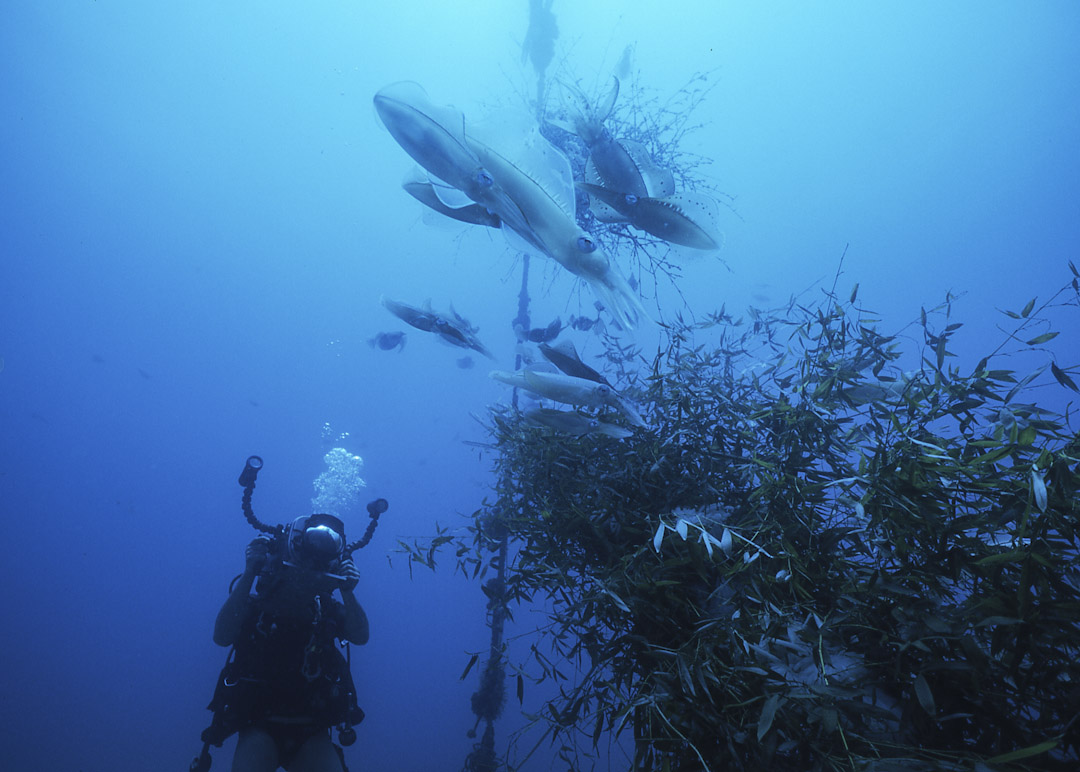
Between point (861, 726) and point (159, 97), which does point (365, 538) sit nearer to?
point (861, 726)

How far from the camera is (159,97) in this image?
29516 millimetres

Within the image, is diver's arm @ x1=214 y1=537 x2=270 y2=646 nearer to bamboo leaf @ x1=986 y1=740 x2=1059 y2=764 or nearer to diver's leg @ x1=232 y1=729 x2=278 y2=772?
diver's leg @ x1=232 y1=729 x2=278 y2=772

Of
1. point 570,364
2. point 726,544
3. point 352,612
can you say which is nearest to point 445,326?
point 570,364

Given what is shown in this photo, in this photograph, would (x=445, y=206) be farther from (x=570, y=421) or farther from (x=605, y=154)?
(x=570, y=421)

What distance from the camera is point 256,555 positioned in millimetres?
5285

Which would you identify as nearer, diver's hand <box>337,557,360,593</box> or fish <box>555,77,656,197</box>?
fish <box>555,77,656,197</box>

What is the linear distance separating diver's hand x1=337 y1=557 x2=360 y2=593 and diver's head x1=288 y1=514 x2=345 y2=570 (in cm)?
15

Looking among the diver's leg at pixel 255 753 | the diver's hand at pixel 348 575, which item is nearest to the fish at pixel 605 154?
the diver's hand at pixel 348 575

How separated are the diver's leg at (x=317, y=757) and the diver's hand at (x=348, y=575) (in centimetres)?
154

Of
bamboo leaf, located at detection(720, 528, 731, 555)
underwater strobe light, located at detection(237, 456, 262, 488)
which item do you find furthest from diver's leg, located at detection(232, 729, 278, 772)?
bamboo leaf, located at detection(720, 528, 731, 555)

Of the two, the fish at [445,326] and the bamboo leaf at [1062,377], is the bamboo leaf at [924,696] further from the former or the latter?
the fish at [445,326]

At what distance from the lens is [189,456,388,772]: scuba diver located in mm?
5012

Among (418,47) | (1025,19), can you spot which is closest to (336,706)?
(418,47)

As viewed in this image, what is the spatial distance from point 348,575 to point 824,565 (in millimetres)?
4947
